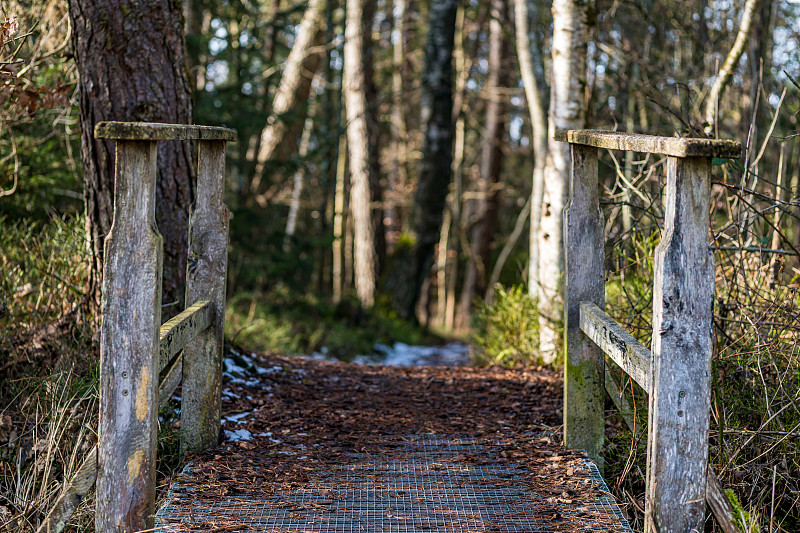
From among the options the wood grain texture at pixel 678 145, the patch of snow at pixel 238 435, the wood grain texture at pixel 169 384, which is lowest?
the patch of snow at pixel 238 435

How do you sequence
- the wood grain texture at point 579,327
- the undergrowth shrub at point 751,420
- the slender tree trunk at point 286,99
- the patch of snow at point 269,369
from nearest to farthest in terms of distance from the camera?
the undergrowth shrub at point 751,420 < the wood grain texture at point 579,327 < the patch of snow at point 269,369 < the slender tree trunk at point 286,99

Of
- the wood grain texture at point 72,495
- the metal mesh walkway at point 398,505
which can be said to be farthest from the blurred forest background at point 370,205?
the metal mesh walkway at point 398,505

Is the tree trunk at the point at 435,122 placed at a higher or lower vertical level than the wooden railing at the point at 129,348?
higher

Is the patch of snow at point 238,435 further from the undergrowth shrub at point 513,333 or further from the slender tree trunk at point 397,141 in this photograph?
the slender tree trunk at point 397,141

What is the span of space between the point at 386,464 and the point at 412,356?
21.6 ft

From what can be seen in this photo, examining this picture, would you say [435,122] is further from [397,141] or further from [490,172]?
[397,141]

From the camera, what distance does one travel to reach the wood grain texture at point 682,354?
7.78ft

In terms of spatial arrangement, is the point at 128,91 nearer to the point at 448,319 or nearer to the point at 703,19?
the point at 703,19

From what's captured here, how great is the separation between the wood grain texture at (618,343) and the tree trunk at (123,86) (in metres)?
2.79

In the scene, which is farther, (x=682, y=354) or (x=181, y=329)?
(x=181, y=329)

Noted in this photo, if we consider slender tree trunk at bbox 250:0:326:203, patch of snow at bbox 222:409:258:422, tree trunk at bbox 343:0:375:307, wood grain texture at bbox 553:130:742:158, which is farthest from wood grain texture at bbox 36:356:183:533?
tree trunk at bbox 343:0:375:307

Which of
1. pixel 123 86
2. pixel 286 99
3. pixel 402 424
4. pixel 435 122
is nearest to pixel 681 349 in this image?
pixel 402 424

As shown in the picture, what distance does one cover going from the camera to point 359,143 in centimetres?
1380

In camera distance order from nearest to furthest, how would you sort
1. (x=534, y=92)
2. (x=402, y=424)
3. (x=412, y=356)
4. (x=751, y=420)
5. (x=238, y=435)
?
(x=751, y=420) < (x=238, y=435) < (x=402, y=424) < (x=534, y=92) < (x=412, y=356)
